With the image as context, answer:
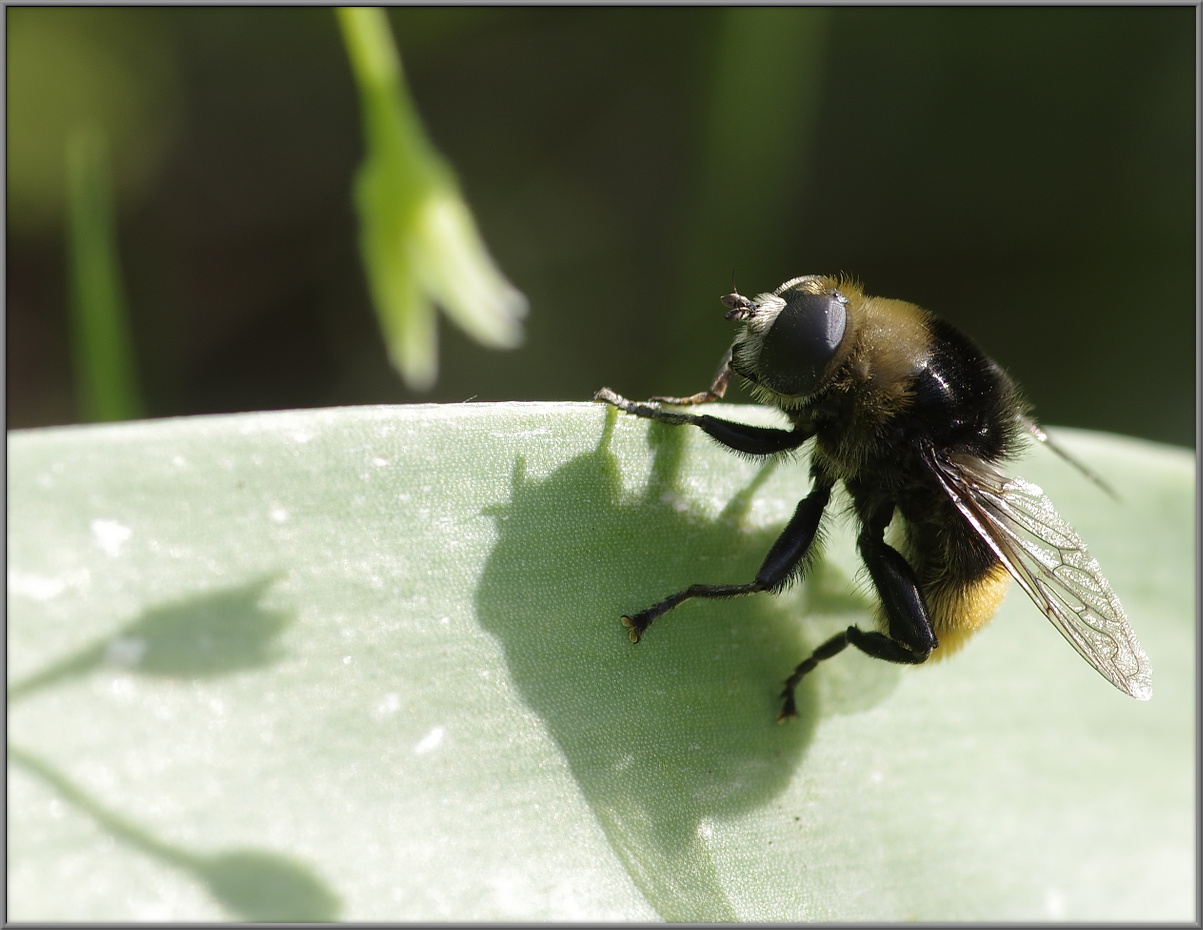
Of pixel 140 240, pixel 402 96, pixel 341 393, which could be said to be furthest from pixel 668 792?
pixel 140 240

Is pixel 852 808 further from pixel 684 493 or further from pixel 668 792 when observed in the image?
pixel 684 493

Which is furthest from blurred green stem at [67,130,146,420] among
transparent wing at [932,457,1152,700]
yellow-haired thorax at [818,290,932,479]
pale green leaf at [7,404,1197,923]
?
transparent wing at [932,457,1152,700]

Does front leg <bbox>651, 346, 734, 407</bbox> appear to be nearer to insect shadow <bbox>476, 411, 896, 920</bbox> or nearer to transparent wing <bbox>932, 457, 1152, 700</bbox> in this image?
insect shadow <bbox>476, 411, 896, 920</bbox>

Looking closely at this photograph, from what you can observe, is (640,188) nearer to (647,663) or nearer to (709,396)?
(709,396)

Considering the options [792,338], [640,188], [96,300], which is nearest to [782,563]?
[792,338]

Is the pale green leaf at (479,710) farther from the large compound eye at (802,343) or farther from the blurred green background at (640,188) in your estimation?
→ the blurred green background at (640,188)

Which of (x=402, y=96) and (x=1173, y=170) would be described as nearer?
(x=402, y=96)

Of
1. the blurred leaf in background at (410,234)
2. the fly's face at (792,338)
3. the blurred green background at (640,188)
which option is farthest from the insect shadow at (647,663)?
the blurred green background at (640,188)
